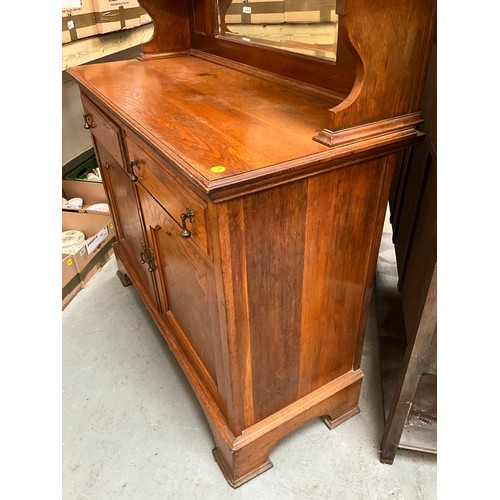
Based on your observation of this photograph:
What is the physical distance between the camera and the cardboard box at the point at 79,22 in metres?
2.00

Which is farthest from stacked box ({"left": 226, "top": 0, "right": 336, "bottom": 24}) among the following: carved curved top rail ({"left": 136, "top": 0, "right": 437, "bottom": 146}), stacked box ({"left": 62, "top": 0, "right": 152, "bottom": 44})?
stacked box ({"left": 62, "top": 0, "right": 152, "bottom": 44})

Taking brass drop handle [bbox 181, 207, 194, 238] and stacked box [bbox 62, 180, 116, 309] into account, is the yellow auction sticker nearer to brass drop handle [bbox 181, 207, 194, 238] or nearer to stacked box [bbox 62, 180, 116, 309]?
brass drop handle [bbox 181, 207, 194, 238]

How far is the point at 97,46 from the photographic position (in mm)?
2264

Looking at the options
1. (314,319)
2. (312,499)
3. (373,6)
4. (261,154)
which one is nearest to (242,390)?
(314,319)

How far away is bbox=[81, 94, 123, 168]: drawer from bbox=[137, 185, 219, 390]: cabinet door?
0.17 meters

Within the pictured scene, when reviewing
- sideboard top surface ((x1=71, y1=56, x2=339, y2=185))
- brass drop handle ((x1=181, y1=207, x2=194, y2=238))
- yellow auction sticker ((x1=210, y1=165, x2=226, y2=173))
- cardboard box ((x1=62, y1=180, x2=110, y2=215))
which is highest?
sideboard top surface ((x1=71, y1=56, x2=339, y2=185))

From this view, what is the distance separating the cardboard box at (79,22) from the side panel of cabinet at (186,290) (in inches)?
49.1

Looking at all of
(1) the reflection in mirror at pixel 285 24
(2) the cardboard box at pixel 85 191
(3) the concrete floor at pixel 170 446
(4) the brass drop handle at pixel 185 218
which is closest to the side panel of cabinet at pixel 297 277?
(4) the brass drop handle at pixel 185 218

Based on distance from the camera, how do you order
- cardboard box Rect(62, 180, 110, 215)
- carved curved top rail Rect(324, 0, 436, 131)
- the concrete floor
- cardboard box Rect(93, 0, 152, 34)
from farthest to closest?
cardboard box Rect(62, 180, 110, 215) → cardboard box Rect(93, 0, 152, 34) → the concrete floor → carved curved top rail Rect(324, 0, 436, 131)

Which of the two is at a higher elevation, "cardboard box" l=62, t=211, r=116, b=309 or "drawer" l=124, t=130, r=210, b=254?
"drawer" l=124, t=130, r=210, b=254

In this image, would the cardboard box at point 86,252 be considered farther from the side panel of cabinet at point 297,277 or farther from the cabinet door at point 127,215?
the side panel of cabinet at point 297,277

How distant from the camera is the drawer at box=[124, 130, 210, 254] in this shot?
2.93ft

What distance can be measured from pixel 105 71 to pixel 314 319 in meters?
1.14

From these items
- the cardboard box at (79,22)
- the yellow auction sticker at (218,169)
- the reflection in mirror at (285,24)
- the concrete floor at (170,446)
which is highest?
the cardboard box at (79,22)
